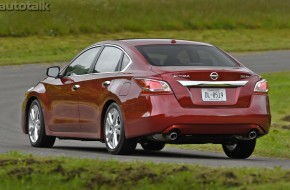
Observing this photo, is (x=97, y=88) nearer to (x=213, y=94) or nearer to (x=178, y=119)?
(x=178, y=119)

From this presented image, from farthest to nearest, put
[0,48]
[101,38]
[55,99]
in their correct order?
[101,38] < [0,48] < [55,99]

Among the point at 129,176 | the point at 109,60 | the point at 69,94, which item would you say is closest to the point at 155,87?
the point at 109,60

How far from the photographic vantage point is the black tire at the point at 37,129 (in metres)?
16.1

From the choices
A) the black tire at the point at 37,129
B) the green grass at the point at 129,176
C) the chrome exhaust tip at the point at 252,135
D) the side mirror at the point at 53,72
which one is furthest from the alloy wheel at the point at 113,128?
the green grass at the point at 129,176

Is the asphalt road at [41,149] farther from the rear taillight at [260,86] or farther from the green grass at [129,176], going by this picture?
the green grass at [129,176]

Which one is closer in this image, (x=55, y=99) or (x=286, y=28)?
(x=55, y=99)

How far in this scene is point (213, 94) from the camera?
13.5m

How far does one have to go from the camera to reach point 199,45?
1482 centimetres

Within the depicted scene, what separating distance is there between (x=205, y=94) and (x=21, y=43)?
108 ft

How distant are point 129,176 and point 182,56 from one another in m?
4.90

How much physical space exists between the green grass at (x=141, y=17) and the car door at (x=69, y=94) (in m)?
32.1

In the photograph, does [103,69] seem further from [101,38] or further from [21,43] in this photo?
[101,38]

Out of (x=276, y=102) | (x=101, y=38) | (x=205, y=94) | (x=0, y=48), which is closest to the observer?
(x=205, y=94)

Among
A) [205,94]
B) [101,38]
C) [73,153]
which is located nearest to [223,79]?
[205,94]
